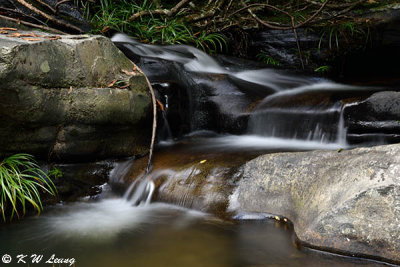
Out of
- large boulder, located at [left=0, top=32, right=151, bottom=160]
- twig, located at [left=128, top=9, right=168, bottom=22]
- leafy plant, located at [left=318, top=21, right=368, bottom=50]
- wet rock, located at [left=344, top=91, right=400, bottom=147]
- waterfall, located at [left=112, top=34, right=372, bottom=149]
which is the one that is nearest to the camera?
large boulder, located at [left=0, top=32, right=151, bottom=160]

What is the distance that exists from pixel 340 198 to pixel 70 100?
2.34m

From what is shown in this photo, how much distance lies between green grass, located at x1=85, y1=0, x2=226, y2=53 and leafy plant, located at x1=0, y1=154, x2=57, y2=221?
3.63 metres

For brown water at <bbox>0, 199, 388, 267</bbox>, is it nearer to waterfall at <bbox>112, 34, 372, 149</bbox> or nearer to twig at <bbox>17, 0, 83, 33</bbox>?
waterfall at <bbox>112, 34, 372, 149</bbox>

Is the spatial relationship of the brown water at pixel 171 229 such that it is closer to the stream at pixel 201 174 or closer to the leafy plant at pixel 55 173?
the stream at pixel 201 174

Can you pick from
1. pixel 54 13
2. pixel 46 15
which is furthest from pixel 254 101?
pixel 54 13

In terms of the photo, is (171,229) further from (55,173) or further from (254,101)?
(254,101)

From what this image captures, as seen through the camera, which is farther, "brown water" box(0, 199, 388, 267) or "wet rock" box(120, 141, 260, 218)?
"wet rock" box(120, 141, 260, 218)

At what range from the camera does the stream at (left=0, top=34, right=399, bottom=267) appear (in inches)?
91.6

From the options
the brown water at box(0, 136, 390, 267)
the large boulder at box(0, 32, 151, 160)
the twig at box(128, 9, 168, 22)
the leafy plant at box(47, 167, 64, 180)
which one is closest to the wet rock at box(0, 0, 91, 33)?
the twig at box(128, 9, 168, 22)

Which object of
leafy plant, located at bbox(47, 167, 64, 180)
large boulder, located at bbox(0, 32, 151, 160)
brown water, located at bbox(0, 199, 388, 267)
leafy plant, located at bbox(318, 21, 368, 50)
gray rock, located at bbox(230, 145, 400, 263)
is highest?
leafy plant, located at bbox(318, 21, 368, 50)

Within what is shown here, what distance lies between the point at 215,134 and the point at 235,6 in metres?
4.13

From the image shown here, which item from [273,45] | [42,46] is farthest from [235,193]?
[273,45]

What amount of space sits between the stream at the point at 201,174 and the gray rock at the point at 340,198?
0.31 ft

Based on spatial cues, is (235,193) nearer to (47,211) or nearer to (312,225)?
(312,225)
